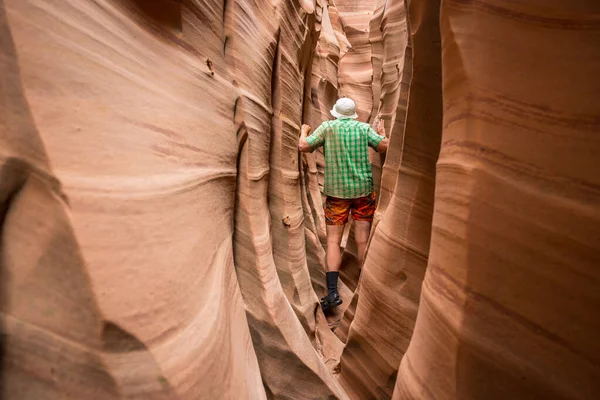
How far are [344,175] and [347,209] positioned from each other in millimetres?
275

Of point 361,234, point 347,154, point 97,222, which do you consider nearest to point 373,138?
point 347,154

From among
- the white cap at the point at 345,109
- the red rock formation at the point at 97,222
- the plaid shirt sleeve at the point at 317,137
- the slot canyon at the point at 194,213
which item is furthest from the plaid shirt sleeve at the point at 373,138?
the red rock formation at the point at 97,222

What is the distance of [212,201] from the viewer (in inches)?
41.3

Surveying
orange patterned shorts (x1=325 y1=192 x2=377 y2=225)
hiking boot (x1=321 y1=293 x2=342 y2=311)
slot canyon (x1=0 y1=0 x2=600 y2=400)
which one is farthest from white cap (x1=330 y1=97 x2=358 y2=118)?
slot canyon (x1=0 y1=0 x2=600 y2=400)

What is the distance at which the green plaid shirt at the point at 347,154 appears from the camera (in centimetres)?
242

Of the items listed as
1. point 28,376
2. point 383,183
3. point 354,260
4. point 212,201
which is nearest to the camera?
point 28,376

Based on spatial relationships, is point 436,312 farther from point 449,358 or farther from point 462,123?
point 462,123

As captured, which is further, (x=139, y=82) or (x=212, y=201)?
(x=212, y=201)

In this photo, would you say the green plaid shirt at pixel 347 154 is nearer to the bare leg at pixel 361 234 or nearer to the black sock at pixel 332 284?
the bare leg at pixel 361 234

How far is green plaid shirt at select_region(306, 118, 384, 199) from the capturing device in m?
2.42

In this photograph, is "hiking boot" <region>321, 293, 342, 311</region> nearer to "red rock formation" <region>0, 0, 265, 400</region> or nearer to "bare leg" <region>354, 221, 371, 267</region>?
"bare leg" <region>354, 221, 371, 267</region>

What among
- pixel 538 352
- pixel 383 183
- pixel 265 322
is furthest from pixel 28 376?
pixel 383 183

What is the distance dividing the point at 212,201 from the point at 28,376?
0.59 m

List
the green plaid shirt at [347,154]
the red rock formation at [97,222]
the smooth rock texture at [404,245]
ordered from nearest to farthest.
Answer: the red rock formation at [97,222], the smooth rock texture at [404,245], the green plaid shirt at [347,154]
